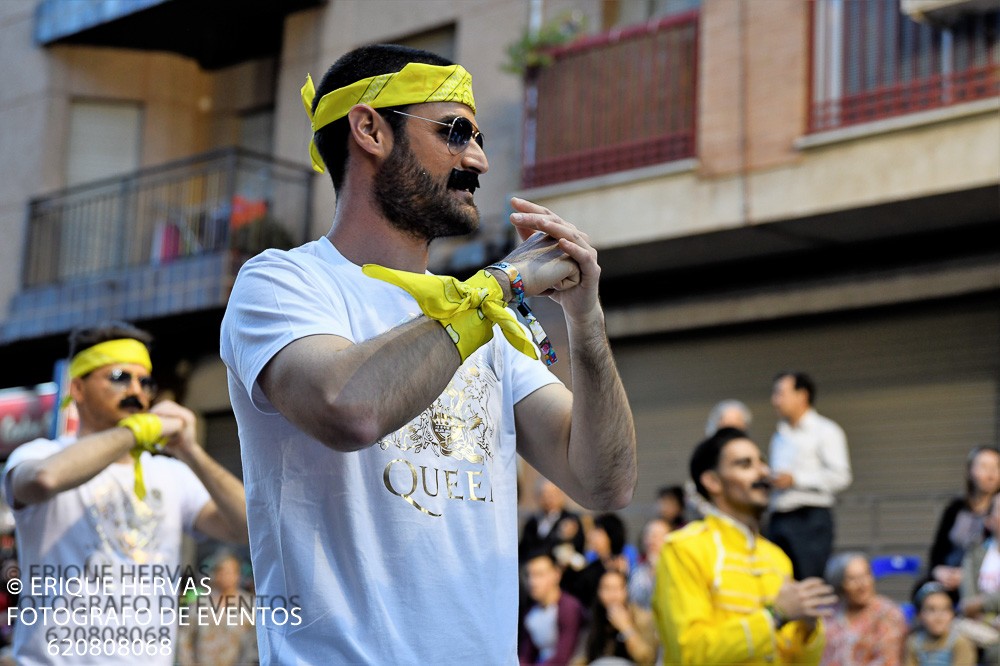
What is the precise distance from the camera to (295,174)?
13344 mm

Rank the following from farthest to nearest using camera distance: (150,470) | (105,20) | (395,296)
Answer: (105,20) < (150,470) < (395,296)

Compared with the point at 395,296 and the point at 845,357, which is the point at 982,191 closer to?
the point at 845,357

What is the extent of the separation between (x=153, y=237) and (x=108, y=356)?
11149 mm

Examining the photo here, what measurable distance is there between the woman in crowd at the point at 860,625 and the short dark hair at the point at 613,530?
234 centimetres

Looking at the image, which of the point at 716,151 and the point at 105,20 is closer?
the point at 716,151

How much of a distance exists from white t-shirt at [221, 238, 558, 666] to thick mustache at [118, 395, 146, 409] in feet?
8.11

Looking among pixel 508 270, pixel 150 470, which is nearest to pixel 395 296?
pixel 508 270

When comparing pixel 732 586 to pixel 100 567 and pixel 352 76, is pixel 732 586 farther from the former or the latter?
pixel 352 76

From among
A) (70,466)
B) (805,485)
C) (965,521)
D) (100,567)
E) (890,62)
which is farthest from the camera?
(890,62)

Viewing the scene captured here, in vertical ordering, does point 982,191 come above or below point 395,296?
above

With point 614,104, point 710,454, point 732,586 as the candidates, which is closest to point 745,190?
point 614,104

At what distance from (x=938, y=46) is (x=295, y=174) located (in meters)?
6.36

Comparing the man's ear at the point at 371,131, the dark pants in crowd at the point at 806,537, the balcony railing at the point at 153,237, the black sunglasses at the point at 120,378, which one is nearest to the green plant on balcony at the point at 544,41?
the balcony railing at the point at 153,237

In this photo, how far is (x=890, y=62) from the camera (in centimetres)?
977
